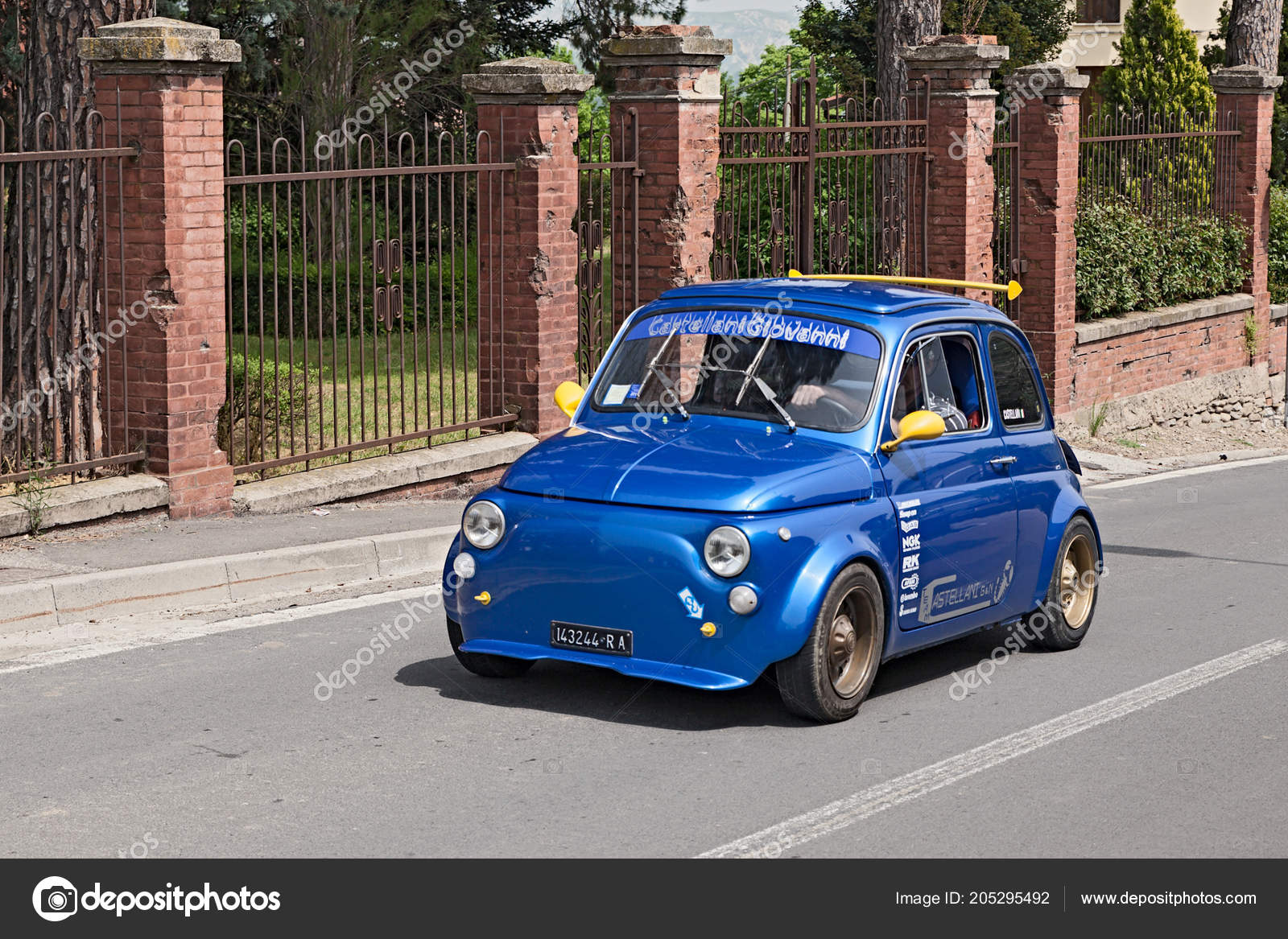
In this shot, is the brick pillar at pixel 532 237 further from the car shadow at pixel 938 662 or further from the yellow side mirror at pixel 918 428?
the yellow side mirror at pixel 918 428

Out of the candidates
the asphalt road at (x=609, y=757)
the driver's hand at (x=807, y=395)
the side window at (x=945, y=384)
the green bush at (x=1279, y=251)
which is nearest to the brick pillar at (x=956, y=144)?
the green bush at (x=1279, y=251)

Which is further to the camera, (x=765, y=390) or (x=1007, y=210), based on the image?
(x=1007, y=210)

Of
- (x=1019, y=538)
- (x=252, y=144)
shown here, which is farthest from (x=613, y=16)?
(x=1019, y=538)

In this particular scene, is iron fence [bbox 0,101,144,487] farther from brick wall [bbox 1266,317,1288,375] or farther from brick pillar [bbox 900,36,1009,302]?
brick wall [bbox 1266,317,1288,375]

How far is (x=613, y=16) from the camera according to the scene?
24.7 meters

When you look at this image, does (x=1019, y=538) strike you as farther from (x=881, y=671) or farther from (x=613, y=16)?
(x=613, y=16)

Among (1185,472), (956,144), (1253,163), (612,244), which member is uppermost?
(1253,163)

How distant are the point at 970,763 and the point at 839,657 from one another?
0.72m

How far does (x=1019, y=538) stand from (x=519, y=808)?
3.20 meters

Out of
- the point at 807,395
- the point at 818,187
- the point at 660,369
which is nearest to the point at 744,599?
the point at 807,395

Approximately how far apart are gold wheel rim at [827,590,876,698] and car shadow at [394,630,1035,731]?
0.23m

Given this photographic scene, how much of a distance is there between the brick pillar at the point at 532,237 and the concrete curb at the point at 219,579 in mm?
2646

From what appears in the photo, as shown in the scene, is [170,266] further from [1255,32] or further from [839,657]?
[1255,32]

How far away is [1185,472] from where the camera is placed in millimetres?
17688
